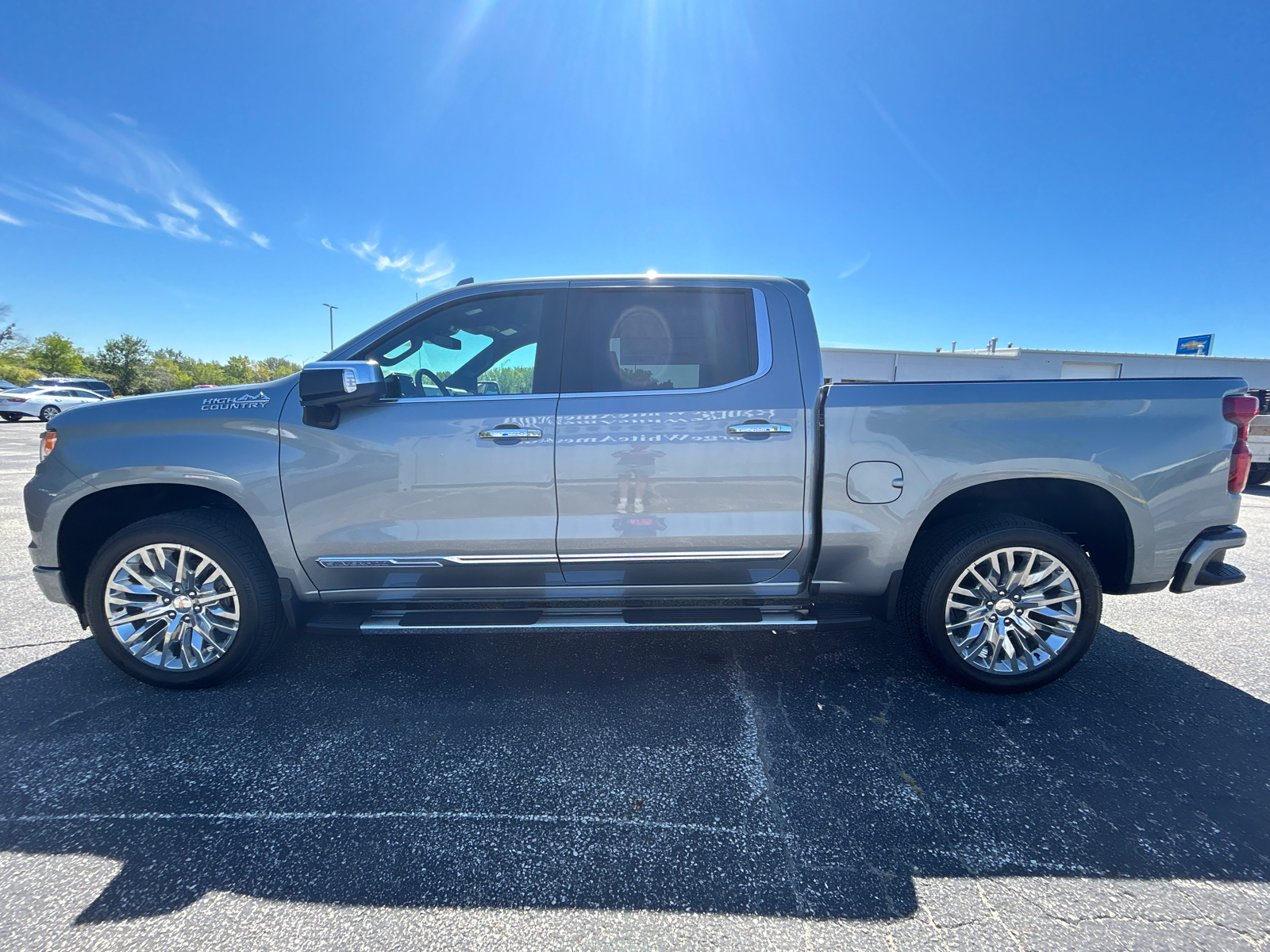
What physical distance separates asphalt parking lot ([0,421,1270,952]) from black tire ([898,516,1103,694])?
5.0 inches

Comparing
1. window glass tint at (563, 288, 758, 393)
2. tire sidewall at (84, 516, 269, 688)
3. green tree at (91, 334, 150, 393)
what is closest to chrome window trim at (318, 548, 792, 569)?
tire sidewall at (84, 516, 269, 688)

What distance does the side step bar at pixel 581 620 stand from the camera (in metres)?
2.60

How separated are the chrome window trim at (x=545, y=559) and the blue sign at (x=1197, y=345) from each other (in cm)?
3748

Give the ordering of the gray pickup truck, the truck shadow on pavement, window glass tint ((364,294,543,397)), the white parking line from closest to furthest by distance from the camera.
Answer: the truck shadow on pavement, the white parking line, the gray pickup truck, window glass tint ((364,294,543,397))

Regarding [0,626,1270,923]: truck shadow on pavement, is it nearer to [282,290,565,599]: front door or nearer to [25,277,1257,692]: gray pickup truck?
[25,277,1257,692]: gray pickup truck

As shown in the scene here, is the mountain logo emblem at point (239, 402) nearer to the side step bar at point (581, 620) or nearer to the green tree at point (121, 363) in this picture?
the side step bar at point (581, 620)

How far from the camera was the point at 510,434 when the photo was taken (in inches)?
102

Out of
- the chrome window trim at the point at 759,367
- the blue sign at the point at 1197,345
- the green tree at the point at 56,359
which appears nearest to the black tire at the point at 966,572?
the chrome window trim at the point at 759,367

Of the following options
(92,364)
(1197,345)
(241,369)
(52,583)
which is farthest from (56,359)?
(1197,345)

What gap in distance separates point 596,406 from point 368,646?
1.98m

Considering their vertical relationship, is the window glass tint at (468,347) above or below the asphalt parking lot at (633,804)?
above

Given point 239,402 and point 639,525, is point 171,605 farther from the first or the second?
point 639,525

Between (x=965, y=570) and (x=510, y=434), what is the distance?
7.31 ft

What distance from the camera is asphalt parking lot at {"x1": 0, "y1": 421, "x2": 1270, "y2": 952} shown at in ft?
5.17
